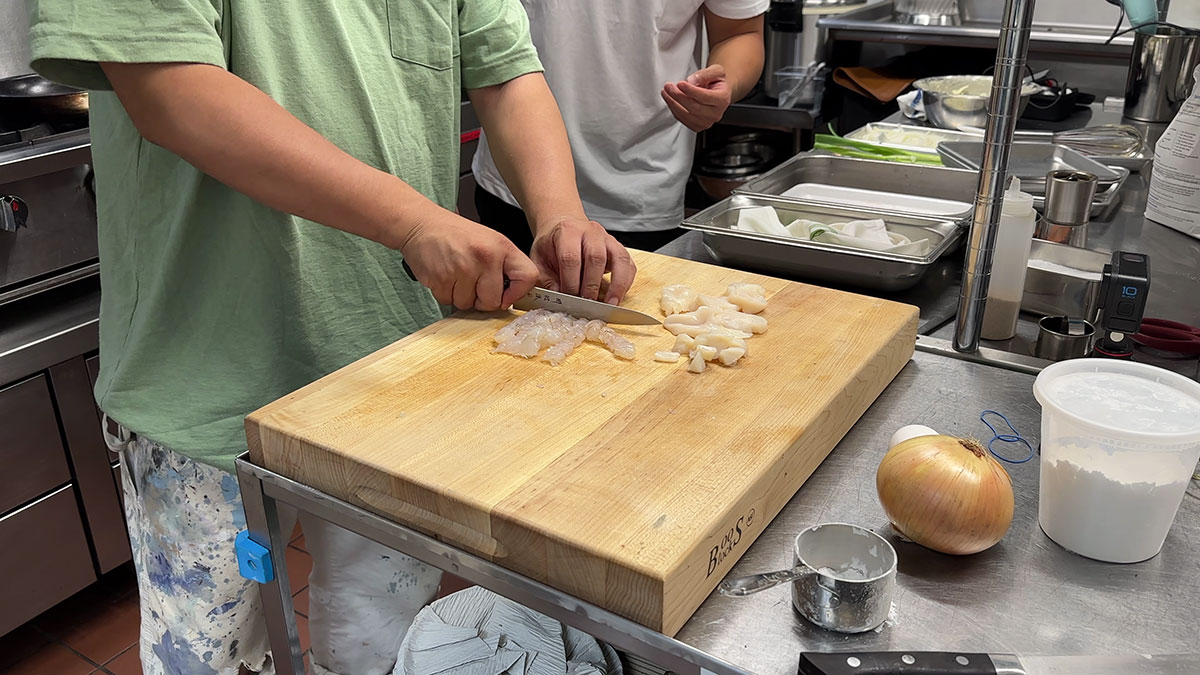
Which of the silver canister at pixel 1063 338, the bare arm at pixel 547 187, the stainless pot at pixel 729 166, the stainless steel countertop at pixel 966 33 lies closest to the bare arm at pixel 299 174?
the bare arm at pixel 547 187

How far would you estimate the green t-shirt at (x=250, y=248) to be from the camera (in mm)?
1156

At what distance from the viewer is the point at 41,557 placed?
2.00 meters

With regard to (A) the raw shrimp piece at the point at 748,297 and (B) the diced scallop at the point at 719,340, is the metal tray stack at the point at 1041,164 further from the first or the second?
(B) the diced scallop at the point at 719,340

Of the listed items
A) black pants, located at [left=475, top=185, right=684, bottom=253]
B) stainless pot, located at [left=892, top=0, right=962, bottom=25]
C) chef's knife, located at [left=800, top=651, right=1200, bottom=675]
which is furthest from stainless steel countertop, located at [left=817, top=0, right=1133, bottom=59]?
chef's knife, located at [left=800, top=651, right=1200, bottom=675]

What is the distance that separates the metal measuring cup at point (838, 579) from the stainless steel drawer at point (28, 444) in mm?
1643

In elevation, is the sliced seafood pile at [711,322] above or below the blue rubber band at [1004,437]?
above

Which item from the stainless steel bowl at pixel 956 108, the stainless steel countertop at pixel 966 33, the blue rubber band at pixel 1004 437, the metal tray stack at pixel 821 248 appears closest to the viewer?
the blue rubber band at pixel 1004 437

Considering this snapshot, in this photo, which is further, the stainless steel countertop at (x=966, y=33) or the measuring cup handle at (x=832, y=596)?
the stainless steel countertop at (x=966, y=33)

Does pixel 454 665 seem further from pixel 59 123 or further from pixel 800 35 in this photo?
pixel 800 35

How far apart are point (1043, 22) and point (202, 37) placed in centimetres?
335

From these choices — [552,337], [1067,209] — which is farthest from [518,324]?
[1067,209]

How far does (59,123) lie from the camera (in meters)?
1.96

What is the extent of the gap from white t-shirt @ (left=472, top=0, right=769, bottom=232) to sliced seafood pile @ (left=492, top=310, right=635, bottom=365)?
880mm

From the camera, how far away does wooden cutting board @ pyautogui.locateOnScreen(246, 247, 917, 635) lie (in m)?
0.79
